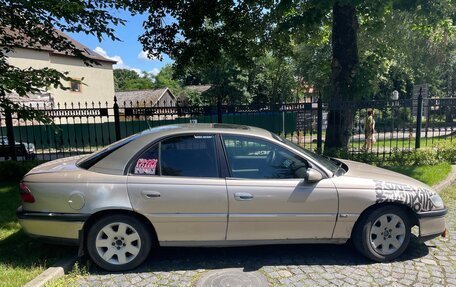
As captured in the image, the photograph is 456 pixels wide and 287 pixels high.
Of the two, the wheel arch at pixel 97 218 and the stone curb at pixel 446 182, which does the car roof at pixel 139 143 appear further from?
the stone curb at pixel 446 182

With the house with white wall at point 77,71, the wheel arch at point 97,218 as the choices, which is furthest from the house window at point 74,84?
the wheel arch at point 97,218

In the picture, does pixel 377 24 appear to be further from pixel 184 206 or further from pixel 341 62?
pixel 184 206

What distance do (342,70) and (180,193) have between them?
6999mm

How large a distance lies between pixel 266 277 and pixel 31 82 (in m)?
4.56

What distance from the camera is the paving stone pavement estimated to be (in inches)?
146

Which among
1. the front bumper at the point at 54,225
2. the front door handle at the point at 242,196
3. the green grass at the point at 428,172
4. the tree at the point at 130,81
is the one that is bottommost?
the green grass at the point at 428,172

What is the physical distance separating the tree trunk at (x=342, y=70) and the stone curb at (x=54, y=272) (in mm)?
6856

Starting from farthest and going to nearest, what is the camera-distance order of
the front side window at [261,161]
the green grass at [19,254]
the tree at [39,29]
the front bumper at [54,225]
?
the tree at [39,29]
the front side window at [261,161]
the front bumper at [54,225]
the green grass at [19,254]

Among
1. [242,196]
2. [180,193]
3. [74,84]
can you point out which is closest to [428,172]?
[242,196]

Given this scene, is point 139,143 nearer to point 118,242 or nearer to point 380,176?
point 118,242

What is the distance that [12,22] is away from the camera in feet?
20.9

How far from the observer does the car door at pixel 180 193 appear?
12.5ft

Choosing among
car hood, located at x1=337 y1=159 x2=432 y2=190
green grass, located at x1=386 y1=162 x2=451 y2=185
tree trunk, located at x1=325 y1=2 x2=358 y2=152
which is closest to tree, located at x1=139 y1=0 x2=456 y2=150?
tree trunk, located at x1=325 y1=2 x2=358 y2=152

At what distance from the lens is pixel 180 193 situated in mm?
3822
